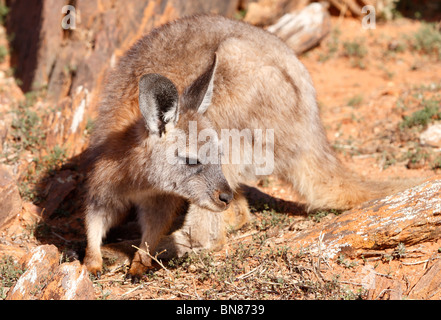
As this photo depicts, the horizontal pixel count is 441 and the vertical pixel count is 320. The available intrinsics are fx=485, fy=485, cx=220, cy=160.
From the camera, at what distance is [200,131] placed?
3.85 meters

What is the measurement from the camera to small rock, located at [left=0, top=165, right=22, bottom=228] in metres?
4.62

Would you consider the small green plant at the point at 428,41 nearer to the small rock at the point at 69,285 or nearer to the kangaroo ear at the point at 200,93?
the kangaroo ear at the point at 200,93

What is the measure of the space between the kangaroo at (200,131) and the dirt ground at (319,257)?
285mm

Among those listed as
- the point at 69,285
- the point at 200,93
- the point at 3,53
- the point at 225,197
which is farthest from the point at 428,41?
the point at 69,285

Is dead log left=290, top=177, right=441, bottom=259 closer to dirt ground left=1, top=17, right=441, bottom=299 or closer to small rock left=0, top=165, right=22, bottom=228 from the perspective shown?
dirt ground left=1, top=17, right=441, bottom=299

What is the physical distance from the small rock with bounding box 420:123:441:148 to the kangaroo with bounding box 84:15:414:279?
1721 mm

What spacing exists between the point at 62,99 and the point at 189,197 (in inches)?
146

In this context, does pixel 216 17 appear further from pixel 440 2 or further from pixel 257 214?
pixel 440 2

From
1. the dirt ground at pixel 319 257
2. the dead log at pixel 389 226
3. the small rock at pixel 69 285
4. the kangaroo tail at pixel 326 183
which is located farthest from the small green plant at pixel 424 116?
the small rock at pixel 69 285

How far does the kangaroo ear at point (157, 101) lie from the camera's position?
340cm

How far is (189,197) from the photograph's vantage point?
3904mm

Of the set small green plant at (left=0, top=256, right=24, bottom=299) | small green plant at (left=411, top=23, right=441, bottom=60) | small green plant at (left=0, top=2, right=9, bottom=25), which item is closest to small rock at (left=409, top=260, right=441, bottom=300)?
small green plant at (left=0, top=256, right=24, bottom=299)

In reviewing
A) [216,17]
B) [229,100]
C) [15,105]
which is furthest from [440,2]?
[15,105]

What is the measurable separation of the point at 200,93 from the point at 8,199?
2.29 meters
